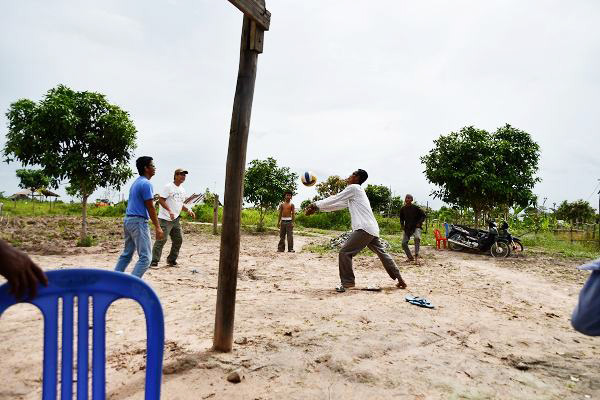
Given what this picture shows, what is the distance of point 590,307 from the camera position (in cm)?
132

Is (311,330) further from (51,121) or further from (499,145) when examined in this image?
(499,145)

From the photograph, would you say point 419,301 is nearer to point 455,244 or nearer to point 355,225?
point 355,225

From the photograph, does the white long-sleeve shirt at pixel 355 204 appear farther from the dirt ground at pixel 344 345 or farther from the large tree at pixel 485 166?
the large tree at pixel 485 166

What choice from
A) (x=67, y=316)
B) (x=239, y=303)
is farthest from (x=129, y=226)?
(x=67, y=316)

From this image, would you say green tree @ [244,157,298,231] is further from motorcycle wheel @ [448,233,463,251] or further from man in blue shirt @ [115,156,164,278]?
man in blue shirt @ [115,156,164,278]

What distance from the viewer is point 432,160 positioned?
14.2m

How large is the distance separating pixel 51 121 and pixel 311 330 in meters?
8.05

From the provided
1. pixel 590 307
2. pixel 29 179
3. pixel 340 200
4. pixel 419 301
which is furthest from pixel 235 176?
pixel 29 179

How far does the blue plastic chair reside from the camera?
1354 mm

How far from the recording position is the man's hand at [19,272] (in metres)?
1.14

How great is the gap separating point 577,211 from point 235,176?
1781 inches

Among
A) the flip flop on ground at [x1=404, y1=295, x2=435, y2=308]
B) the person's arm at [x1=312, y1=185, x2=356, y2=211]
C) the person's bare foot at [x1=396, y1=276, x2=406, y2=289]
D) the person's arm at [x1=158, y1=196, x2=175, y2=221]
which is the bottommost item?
the flip flop on ground at [x1=404, y1=295, x2=435, y2=308]

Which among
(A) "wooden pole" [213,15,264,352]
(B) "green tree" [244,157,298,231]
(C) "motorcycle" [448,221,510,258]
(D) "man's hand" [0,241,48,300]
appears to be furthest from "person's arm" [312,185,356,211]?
(B) "green tree" [244,157,298,231]

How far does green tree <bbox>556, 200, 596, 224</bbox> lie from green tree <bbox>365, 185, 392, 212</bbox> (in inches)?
690
